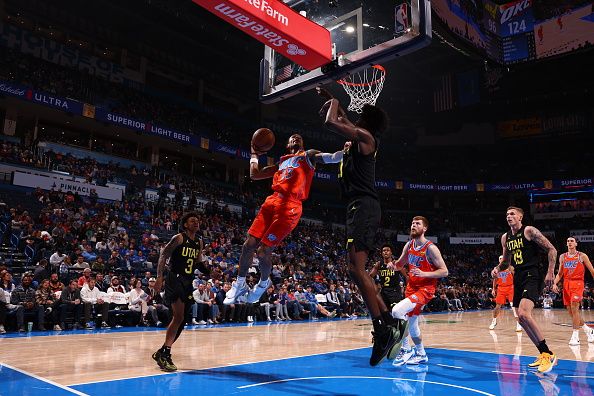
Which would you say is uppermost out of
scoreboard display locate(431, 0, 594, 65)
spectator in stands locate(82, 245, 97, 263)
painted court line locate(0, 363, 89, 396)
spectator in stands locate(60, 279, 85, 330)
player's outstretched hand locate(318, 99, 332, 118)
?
scoreboard display locate(431, 0, 594, 65)

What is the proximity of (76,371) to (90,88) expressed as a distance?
21200 millimetres

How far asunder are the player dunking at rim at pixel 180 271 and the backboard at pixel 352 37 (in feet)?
8.93

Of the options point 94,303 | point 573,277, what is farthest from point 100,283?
point 573,277

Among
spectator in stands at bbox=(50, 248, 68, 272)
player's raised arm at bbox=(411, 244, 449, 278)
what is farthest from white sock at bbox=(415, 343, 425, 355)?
spectator in stands at bbox=(50, 248, 68, 272)

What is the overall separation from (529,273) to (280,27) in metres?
4.56

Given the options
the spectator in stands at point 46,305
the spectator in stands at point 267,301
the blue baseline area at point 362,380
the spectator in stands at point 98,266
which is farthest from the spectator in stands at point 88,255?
the blue baseline area at point 362,380

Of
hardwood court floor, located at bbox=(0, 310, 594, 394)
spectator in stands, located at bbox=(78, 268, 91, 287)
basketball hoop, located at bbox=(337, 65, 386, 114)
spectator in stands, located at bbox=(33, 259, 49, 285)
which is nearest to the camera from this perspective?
hardwood court floor, located at bbox=(0, 310, 594, 394)

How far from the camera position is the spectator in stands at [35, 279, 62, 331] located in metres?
9.77

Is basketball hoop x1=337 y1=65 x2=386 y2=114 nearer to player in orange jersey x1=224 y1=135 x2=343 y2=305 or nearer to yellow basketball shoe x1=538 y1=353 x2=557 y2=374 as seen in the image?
player in orange jersey x1=224 y1=135 x2=343 y2=305

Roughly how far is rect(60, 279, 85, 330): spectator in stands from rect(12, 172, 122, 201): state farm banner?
27.9 ft

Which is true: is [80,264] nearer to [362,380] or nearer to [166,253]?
[166,253]

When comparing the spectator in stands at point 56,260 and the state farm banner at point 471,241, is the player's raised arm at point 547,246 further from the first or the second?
the state farm banner at point 471,241

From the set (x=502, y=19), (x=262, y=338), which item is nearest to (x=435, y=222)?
(x=502, y=19)

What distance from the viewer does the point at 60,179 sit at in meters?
17.9
